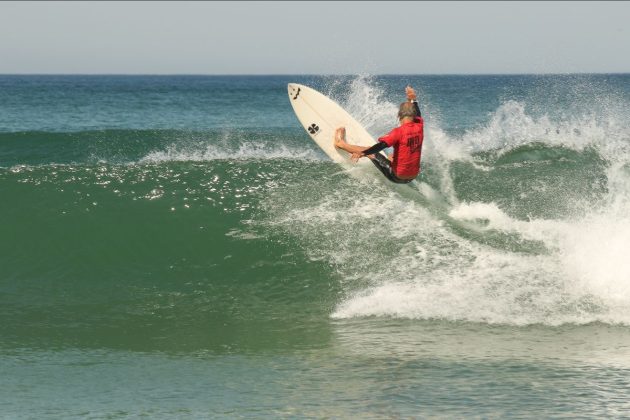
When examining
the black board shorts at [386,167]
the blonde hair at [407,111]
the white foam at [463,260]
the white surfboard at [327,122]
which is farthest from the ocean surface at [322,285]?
the blonde hair at [407,111]

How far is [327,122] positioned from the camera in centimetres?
1121

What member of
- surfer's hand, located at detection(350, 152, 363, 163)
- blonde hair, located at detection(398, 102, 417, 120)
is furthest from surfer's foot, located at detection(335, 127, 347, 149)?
blonde hair, located at detection(398, 102, 417, 120)

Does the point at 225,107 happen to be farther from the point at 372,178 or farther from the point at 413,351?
the point at 413,351

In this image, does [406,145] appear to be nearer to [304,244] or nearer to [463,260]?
[463,260]

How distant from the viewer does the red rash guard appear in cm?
916

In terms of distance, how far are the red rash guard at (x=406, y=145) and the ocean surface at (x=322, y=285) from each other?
74 centimetres

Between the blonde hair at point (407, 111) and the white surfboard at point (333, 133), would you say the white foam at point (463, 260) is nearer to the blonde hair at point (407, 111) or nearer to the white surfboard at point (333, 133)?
the white surfboard at point (333, 133)

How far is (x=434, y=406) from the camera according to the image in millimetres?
5551

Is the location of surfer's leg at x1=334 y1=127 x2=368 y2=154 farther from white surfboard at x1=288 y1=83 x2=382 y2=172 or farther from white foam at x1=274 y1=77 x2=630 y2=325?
white foam at x1=274 y1=77 x2=630 y2=325

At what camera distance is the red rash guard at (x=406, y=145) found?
916cm

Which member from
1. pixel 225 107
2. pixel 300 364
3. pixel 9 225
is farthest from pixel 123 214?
pixel 225 107

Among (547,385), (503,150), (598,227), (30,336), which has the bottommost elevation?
(30,336)

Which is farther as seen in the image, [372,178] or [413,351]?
[372,178]

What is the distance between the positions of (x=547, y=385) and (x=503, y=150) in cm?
888
